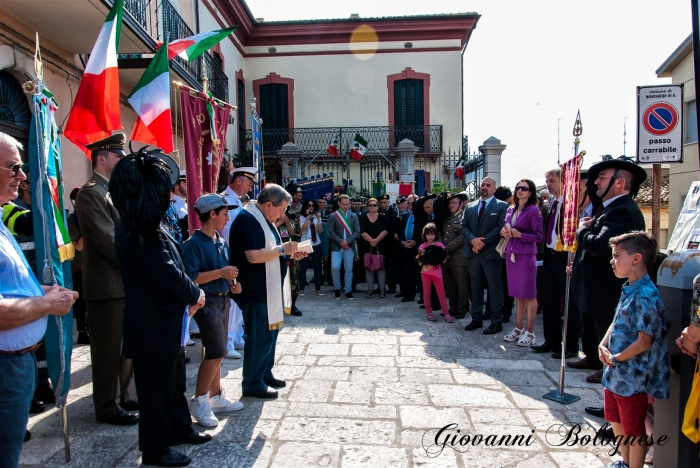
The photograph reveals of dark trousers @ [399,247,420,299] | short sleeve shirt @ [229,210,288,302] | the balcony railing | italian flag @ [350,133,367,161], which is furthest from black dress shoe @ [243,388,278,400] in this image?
the balcony railing

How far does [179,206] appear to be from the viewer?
6.43m

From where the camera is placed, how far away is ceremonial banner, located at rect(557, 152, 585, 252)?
13.7 feet

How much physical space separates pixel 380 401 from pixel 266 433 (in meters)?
1.04

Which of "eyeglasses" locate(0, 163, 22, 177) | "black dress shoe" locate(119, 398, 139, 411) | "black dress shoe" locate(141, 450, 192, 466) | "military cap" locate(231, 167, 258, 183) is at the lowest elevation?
"black dress shoe" locate(119, 398, 139, 411)

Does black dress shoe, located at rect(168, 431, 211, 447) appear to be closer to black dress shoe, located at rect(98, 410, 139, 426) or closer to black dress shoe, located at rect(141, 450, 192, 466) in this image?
black dress shoe, located at rect(141, 450, 192, 466)

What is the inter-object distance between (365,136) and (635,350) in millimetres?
18426

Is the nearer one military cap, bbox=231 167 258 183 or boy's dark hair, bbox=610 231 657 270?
boy's dark hair, bbox=610 231 657 270

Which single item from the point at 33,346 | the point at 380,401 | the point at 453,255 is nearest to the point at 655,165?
the point at 453,255

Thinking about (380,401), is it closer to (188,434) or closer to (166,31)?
(188,434)

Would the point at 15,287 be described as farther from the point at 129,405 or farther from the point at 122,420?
the point at 129,405

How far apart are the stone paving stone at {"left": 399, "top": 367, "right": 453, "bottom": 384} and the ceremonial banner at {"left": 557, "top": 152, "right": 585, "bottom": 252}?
1.67m

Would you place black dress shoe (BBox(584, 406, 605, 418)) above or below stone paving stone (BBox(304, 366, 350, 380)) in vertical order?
below

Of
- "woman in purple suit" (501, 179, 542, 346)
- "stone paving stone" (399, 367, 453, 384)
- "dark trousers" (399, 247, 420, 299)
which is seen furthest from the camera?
"dark trousers" (399, 247, 420, 299)

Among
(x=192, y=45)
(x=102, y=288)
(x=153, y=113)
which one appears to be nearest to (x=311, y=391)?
(x=102, y=288)
